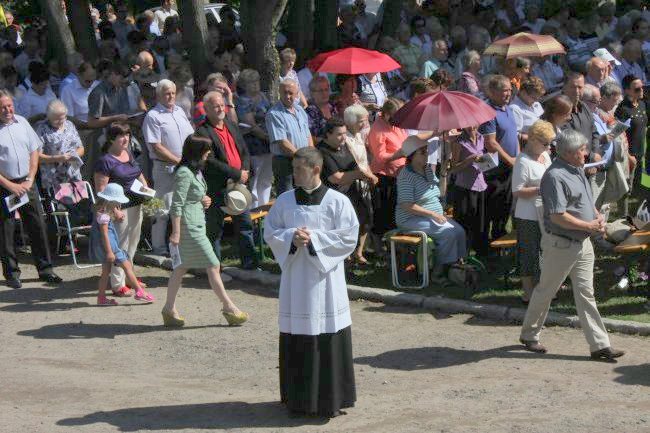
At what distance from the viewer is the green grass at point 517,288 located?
1134cm

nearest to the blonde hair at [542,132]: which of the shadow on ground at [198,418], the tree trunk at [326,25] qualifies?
the shadow on ground at [198,418]

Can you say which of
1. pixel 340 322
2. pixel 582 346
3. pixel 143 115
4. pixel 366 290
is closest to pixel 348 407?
pixel 340 322

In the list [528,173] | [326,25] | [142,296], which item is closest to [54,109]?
[142,296]

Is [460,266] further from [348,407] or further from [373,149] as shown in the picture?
[348,407]

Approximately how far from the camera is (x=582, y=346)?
10.5 metres

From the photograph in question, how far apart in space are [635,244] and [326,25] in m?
8.85

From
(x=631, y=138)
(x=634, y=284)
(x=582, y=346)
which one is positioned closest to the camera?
(x=582, y=346)

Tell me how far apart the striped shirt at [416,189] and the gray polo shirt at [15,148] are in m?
3.71

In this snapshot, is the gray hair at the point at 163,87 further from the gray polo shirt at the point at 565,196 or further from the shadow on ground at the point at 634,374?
the shadow on ground at the point at 634,374

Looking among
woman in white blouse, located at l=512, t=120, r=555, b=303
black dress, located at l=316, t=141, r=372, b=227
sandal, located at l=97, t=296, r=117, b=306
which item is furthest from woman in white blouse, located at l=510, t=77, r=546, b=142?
sandal, located at l=97, t=296, r=117, b=306

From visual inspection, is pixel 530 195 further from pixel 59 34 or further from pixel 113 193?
pixel 59 34

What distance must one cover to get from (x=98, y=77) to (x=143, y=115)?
5.19 feet

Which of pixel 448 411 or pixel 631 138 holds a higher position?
pixel 631 138

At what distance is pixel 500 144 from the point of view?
1298cm
